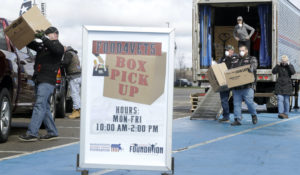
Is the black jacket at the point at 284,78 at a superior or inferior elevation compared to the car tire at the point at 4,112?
superior

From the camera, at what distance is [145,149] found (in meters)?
5.89

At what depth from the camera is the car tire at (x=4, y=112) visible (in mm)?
9609

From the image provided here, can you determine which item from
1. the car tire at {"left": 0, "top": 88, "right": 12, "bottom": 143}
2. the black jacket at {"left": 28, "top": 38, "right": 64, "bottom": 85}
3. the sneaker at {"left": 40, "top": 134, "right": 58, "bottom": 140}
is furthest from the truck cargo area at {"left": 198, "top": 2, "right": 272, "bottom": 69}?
the car tire at {"left": 0, "top": 88, "right": 12, "bottom": 143}

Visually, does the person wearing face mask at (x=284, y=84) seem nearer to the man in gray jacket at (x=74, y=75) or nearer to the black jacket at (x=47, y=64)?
the man in gray jacket at (x=74, y=75)

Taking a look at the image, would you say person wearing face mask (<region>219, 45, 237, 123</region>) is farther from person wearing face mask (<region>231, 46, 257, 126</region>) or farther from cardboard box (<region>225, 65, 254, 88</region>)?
cardboard box (<region>225, 65, 254, 88</region>)

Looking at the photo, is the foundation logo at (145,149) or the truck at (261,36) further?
the truck at (261,36)

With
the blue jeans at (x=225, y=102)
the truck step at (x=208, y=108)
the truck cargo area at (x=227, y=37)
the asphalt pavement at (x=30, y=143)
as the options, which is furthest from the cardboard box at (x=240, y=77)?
the truck cargo area at (x=227, y=37)

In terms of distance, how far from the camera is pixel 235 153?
8859 mm

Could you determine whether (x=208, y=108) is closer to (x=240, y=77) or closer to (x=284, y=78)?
(x=284, y=78)

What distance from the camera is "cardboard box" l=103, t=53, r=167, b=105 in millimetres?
5902

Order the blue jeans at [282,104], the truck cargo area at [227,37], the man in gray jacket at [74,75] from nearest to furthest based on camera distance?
the man in gray jacket at [74,75] < the blue jeans at [282,104] < the truck cargo area at [227,37]

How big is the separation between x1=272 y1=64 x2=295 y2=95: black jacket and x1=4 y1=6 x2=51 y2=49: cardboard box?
8.80 meters

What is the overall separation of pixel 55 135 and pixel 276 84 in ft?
28.9

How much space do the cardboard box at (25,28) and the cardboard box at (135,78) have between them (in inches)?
173
